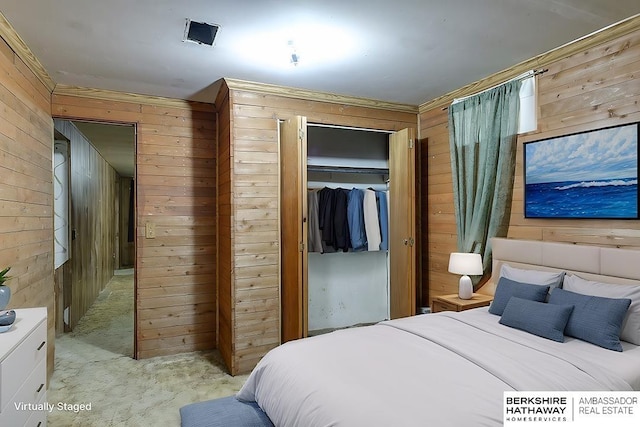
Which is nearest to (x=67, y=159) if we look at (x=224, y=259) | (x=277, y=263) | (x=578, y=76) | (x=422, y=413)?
(x=224, y=259)

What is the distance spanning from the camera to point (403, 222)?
3738 millimetres

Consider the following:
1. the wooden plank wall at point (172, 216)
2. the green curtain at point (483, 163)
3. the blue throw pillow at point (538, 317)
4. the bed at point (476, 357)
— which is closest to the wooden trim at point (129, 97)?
the wooden plank wall at point (172, 216)

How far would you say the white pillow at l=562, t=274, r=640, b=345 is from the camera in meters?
2.05

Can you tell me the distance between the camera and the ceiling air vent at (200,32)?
7.23ft

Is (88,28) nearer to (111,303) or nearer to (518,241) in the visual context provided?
(518,241)

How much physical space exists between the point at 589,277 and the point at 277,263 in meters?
2.31

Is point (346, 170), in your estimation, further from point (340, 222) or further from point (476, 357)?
point (476, 357)

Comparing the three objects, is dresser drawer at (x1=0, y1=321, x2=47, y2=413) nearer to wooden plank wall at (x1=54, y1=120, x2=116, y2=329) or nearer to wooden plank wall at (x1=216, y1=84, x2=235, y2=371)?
wooden plank wall at (x1=216, y1=84, x2=235, y2=371)

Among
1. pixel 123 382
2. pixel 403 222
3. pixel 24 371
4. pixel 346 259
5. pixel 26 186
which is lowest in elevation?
pixel 123 382

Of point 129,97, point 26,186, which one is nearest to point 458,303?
point 26,186

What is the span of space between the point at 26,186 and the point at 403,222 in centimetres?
311

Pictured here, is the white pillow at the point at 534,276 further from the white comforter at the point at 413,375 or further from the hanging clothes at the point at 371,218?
the hanging clothes at the point at 371,218

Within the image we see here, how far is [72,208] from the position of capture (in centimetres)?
438

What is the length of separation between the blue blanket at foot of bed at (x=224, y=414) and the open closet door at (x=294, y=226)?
87 cm
